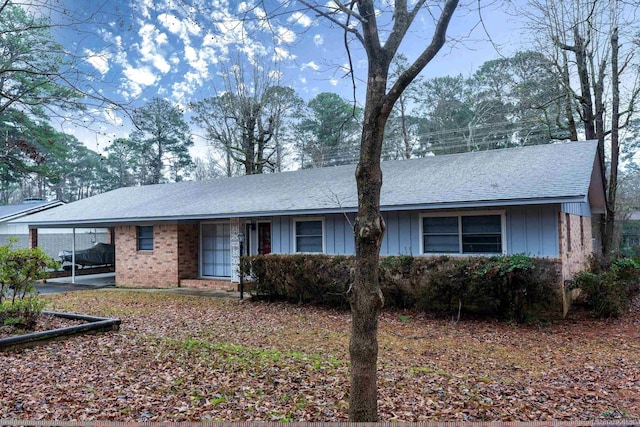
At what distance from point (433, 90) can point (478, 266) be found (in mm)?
22032

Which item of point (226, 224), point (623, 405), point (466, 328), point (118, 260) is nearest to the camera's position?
point (623, 405)

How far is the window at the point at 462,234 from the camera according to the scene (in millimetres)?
10180

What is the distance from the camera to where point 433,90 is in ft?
92.8

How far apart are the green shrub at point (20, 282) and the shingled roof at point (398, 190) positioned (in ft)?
18.2

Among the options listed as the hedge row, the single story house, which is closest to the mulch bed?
the hedge row

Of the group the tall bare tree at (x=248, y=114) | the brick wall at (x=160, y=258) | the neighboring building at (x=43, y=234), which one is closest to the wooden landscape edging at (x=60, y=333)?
the brick wall at (x=160, y=258)

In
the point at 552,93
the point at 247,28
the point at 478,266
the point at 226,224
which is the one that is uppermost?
the point at 552,93

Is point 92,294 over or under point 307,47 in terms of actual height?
under

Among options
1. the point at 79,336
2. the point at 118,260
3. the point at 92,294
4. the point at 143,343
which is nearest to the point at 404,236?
the point at 143,343

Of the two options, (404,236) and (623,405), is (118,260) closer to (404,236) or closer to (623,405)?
(404,236)

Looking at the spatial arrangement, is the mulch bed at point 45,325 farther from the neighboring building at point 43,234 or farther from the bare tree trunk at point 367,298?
the neighboring building at point 43,234

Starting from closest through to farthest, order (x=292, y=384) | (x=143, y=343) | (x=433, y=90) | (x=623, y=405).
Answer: (x=623, y=405) → (x=292, y=384) → (x=143, y=343) → (x=433, y=90)

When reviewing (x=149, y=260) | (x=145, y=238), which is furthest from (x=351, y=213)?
(x=145, y=238)

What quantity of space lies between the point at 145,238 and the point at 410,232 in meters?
10.2
